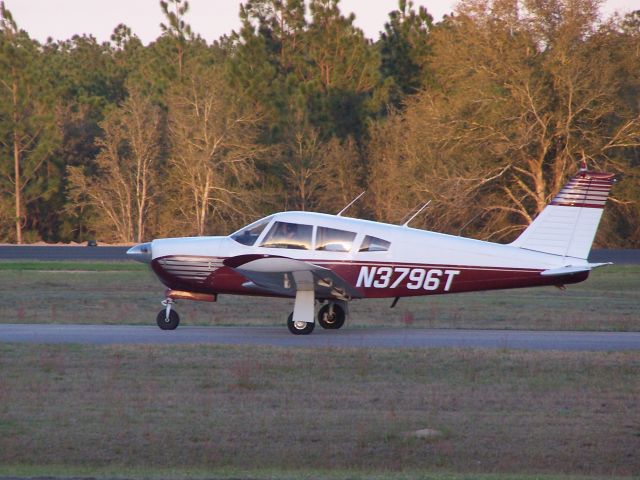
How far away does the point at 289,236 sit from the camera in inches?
619

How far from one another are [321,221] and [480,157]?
2624 cm

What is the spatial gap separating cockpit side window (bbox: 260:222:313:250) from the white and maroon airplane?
2 cm

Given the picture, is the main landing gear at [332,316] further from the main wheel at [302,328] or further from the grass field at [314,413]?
the grass field at [314,413]

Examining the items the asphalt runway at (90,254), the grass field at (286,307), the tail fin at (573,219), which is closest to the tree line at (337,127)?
the asphalt runway at (90,254)

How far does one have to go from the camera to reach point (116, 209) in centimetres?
5053

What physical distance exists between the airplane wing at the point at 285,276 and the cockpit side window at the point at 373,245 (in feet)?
2.12

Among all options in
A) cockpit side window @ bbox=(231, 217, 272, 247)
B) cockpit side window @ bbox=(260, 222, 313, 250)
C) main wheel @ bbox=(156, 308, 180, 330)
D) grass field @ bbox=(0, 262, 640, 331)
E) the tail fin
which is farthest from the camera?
grass field @ bbox=(0, 262, 640, 331)

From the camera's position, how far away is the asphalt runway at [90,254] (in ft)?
122

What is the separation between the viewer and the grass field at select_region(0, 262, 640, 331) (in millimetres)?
18844

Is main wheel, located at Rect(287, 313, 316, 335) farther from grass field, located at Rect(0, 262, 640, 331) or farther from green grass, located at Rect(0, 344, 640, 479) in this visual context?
grass field, located at Rect(0, 262, 640, 331)

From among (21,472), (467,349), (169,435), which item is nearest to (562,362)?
(467,349)

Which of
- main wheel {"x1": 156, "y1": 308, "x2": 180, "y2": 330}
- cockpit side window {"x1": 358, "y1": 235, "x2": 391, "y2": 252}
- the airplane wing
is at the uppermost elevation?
cockpit side window {"x1": 358, "y1": 235, "x2": 391, "y2": 252}

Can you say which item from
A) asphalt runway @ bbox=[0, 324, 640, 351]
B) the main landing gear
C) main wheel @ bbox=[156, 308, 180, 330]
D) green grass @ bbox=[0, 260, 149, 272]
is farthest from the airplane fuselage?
green grass @ bbox=[0, 260, 149, 272]

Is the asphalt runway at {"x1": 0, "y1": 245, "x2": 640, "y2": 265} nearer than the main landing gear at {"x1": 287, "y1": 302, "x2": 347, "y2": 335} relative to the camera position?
No
